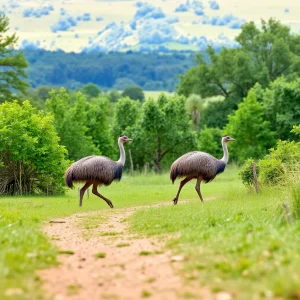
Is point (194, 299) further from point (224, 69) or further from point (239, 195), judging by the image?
point (224, 69)

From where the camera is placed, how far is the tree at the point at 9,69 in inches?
3046

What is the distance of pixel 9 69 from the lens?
262 ft

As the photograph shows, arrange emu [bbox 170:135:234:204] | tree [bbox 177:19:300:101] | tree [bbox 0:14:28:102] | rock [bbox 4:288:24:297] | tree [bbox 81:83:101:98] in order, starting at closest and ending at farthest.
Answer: rock [bbox 4:288:24:297], emu [bbox 170:135:234:204], tree [bbox 0:14:28:102], tree [bbox 177:19:300:101], tree [bbox 81:83:101:98]

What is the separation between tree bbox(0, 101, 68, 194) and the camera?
3222 cm

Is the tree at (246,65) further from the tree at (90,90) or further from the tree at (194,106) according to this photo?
the tree at (90,90)

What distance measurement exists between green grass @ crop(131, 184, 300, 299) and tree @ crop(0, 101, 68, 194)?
16.3 metres

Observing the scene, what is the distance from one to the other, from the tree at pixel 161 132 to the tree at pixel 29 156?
29.1 metres

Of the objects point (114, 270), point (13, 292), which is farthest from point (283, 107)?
point (13, 292)

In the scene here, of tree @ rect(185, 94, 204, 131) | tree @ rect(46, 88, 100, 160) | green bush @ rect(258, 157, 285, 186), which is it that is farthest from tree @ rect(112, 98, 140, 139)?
green bush @ rect(258, 157, 285, 186)

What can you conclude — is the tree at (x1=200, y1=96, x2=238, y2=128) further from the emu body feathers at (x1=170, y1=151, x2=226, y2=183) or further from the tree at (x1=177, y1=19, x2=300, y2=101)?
the emu body feathers at (x1=170, y1=151, x2=226, y2=183)

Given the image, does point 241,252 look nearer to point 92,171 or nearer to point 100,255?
point 100,255

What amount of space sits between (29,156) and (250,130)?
37714mm

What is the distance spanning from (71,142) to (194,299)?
149ft

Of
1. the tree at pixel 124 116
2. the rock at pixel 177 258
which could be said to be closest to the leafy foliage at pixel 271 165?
the rock at pixel 177 258
